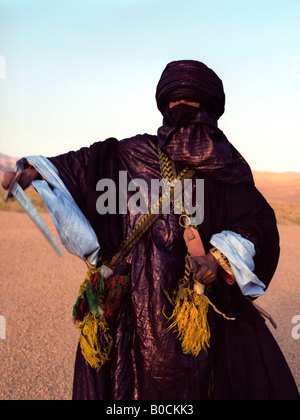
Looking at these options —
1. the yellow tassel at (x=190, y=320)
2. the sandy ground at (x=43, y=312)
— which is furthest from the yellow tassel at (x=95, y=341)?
the sandy ground at (x=43, y=312)

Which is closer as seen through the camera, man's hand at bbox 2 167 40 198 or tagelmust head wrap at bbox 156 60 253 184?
man's hand at bbox 2 167 40 198

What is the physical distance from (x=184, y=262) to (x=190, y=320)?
0.33 m

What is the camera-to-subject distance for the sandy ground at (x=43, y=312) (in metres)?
4.94

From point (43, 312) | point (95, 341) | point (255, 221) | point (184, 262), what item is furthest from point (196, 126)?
point (43, 312)

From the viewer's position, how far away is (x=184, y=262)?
9.45 feet

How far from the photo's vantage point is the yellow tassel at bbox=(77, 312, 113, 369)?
2797mm

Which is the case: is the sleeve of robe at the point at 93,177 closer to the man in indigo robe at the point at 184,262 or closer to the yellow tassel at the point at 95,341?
the man in indigo robe at the point at 184,262

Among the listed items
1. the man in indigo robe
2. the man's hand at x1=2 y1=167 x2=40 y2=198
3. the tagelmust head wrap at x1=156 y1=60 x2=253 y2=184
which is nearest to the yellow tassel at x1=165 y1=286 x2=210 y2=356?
the man in indigo robe

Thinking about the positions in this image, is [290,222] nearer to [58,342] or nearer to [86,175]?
[58,342]

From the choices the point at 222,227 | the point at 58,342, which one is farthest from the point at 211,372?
the point at 58,342

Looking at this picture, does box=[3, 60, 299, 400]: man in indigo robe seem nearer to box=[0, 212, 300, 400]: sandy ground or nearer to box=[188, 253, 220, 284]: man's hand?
box=[188, 253, 220, 284]: man's hand

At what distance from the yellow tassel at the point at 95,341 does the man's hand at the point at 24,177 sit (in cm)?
84

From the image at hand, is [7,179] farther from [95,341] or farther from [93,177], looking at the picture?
[95,341]

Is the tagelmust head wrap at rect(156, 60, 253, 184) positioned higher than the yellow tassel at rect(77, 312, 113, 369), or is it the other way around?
the tagelmust head wrap at rect(156, 60, 253, 184)
